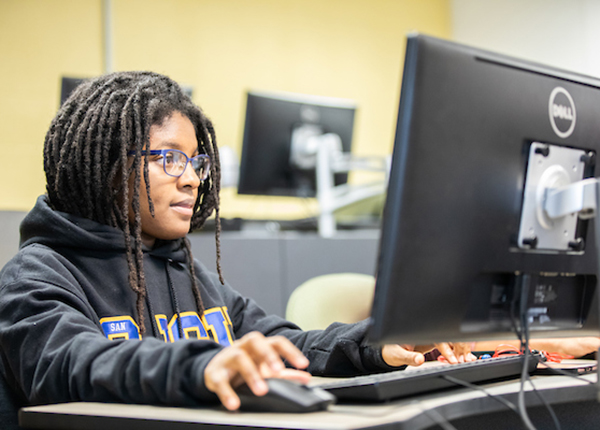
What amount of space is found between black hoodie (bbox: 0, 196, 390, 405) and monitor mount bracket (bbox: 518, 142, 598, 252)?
37 centimetres

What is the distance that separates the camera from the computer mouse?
2.01 ft

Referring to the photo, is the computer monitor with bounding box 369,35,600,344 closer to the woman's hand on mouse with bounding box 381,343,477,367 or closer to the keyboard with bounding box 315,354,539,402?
the keyboard with bounding box 315,354,539,402

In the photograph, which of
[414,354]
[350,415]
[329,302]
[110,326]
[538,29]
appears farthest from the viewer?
[538,29]

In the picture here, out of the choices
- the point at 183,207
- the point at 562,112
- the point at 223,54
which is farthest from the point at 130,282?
the point at 223,54

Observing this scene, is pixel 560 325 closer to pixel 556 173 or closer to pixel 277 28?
pixel 556 173

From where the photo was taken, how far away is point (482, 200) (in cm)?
69

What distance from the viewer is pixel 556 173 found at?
2.47 feet

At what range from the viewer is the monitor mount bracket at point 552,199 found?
72 centimetres

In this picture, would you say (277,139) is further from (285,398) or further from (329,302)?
(285,398)

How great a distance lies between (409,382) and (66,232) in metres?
0.68

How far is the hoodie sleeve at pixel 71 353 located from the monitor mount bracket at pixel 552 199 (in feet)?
1.36

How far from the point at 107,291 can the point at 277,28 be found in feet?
12.6

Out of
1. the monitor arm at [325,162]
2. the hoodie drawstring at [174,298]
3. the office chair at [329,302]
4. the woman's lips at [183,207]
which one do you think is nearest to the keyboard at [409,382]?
the hoodie drawstring at [174,298]

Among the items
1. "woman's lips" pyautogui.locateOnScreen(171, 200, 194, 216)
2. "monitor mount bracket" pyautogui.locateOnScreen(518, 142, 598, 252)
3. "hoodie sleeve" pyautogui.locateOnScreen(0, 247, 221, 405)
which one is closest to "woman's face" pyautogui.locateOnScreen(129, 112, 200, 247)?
"woman's lips" pyautogui.locateOnScreen(171, 200, 194, 216)
